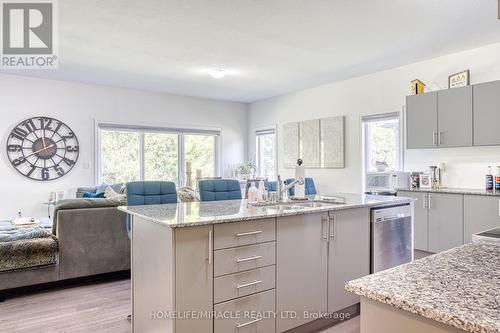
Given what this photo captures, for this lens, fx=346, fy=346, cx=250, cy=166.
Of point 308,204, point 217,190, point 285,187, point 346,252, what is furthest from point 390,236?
point 217,190

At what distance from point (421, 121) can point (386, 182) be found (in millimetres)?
1121

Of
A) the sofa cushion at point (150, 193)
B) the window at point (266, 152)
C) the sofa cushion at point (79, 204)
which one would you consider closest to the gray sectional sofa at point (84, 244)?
the sofa cushion at point (79, 204)

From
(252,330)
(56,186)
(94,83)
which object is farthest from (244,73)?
(252,330)

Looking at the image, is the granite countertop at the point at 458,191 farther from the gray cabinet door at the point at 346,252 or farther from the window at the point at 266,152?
the window at the point at 266,152

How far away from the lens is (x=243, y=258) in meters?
2.14

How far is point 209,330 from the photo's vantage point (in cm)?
198

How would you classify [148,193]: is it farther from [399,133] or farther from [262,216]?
[399,133]

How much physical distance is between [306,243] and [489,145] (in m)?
2.84

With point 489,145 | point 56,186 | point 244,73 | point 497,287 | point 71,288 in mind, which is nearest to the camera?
point 497,287

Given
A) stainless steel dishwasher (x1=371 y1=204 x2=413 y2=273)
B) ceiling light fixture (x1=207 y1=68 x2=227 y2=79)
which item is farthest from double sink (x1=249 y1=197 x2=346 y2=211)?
ceiling light fixture (x1=207 y1=68 x2=227 y2=79)

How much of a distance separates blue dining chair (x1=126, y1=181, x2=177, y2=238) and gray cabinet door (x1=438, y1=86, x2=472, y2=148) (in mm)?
3308

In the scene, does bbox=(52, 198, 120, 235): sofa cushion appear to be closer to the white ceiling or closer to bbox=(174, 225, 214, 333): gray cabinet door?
the white ceiling

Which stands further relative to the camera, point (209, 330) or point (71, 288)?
point (71, 288)

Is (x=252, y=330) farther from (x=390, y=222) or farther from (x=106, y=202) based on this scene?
(x=106, y=202)
